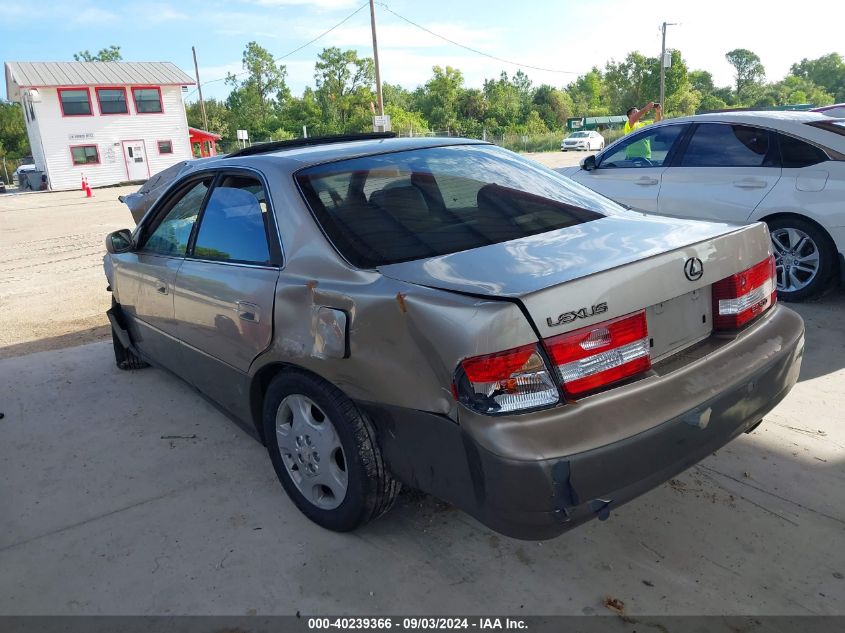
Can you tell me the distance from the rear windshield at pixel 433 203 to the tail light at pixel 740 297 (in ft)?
2.06

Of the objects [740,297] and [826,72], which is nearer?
[740,297]

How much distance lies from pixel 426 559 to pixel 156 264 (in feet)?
7.61

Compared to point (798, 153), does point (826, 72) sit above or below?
above

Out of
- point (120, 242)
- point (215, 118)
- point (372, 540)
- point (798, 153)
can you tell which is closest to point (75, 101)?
point (215, 118)

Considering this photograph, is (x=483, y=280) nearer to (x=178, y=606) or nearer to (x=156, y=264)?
(x=178, y=606)

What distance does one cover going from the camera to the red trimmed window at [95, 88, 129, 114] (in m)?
38.0

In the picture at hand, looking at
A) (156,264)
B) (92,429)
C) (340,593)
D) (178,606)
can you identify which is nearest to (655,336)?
(340,593)

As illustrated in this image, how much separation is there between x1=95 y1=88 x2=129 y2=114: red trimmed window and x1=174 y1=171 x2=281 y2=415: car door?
132 ft

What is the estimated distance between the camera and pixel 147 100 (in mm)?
39344

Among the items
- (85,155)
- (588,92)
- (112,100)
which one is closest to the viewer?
(85,155)

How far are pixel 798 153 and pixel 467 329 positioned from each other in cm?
482

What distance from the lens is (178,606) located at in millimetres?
2412
